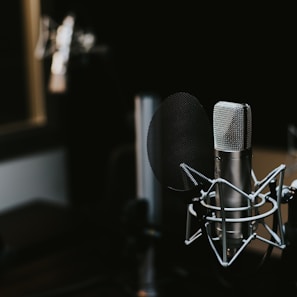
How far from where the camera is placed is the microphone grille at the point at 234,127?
0.72m

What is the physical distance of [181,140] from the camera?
0.78m

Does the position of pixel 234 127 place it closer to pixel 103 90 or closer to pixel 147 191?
pixel 147 191

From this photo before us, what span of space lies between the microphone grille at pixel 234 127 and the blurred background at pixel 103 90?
1.37 meters

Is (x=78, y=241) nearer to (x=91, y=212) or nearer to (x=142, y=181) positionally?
(x=91, y=212)

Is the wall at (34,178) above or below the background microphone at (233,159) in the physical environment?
below

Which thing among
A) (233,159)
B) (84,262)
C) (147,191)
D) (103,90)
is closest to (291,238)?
(233,159)

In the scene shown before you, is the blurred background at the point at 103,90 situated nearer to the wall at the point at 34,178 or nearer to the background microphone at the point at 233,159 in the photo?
the wall at the point at 34,178

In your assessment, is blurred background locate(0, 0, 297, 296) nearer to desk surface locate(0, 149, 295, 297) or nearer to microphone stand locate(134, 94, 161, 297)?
desk surface locate(0, 149, 295, 297)

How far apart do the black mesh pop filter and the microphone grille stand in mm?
28

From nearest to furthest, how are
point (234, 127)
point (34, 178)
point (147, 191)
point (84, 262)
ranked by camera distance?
point (234, 127), point (147, 191), point (84, 262), point (34, 178)

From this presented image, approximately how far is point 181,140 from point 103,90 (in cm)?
217

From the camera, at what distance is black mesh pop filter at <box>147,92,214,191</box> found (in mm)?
765

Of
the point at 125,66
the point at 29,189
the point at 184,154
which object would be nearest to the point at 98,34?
→ the point at 125,66

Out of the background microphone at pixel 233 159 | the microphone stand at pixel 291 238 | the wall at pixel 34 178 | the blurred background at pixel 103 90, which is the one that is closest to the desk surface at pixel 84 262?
the blurred background at pixel 103 90
